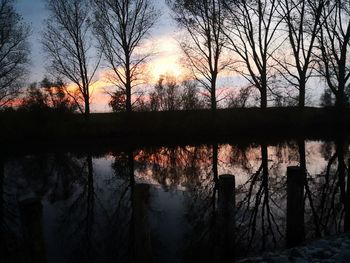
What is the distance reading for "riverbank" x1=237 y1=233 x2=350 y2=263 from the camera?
6.60 meters

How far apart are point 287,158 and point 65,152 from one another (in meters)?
15.9

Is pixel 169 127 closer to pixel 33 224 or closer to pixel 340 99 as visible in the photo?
pixel 340 99

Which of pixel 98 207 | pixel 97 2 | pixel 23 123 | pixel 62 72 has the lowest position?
pixel 98 207

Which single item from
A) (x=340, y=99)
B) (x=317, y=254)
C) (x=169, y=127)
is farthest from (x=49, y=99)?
(x=317, y=254)

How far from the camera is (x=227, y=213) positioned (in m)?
7.34

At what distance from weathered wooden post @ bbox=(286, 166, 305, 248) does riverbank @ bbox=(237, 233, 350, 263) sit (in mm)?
567

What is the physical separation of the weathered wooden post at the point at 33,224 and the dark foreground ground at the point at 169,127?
24.5 meters

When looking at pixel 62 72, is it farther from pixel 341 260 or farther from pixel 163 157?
pixel 341 260

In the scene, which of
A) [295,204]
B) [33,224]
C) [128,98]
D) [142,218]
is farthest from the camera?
[128,98]

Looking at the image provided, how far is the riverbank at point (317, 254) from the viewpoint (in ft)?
21.6

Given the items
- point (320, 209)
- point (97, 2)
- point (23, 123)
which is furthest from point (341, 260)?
point (97, 2)

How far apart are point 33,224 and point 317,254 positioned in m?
4.99

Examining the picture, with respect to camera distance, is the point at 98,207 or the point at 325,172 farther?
the point at 325,172

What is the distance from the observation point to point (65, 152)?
27688mm
